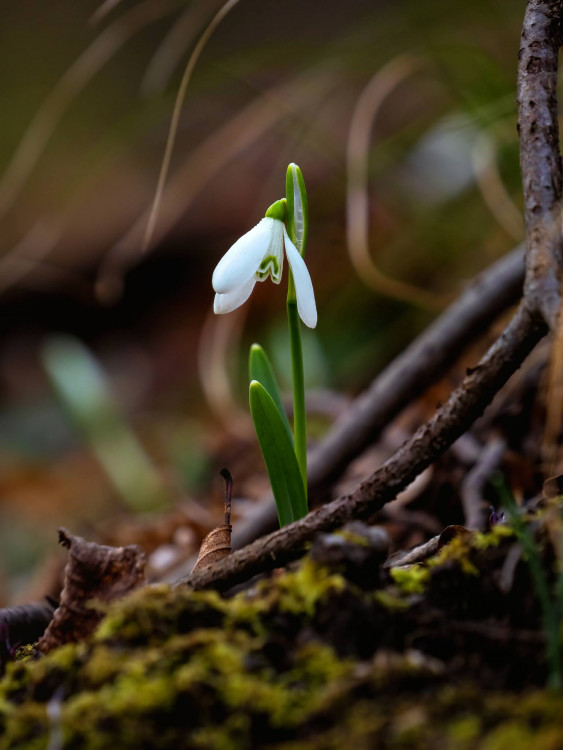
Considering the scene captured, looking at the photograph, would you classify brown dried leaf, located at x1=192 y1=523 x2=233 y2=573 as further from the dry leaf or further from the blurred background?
the blurred background

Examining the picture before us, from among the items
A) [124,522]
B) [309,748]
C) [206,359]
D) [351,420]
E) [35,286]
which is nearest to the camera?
[309,748]

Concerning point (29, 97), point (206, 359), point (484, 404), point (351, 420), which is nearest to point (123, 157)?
point (29, 97)

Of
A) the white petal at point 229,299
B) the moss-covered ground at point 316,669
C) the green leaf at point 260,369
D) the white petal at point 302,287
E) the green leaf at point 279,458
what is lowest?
the moss-covered ground at point 316,669

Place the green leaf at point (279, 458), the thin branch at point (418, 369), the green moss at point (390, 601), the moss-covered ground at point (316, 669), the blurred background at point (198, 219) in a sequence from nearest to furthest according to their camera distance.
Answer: the moss-covered ground at point (316, 669)
the green moss at point (390, 601)
the green leaf at point (279, 458)
the thin branch at point (418, 369)
the blurred background at point (198, 219)

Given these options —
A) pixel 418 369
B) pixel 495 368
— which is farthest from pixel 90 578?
pixel 418 369

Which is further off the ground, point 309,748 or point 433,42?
point 433,42

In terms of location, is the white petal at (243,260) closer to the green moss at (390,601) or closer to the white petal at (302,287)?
the white petal at (302,287)

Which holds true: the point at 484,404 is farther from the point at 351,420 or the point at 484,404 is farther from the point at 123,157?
the point at 123,157

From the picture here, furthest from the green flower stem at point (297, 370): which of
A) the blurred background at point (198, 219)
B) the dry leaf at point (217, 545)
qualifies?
the blurred background at point (198, 219)
